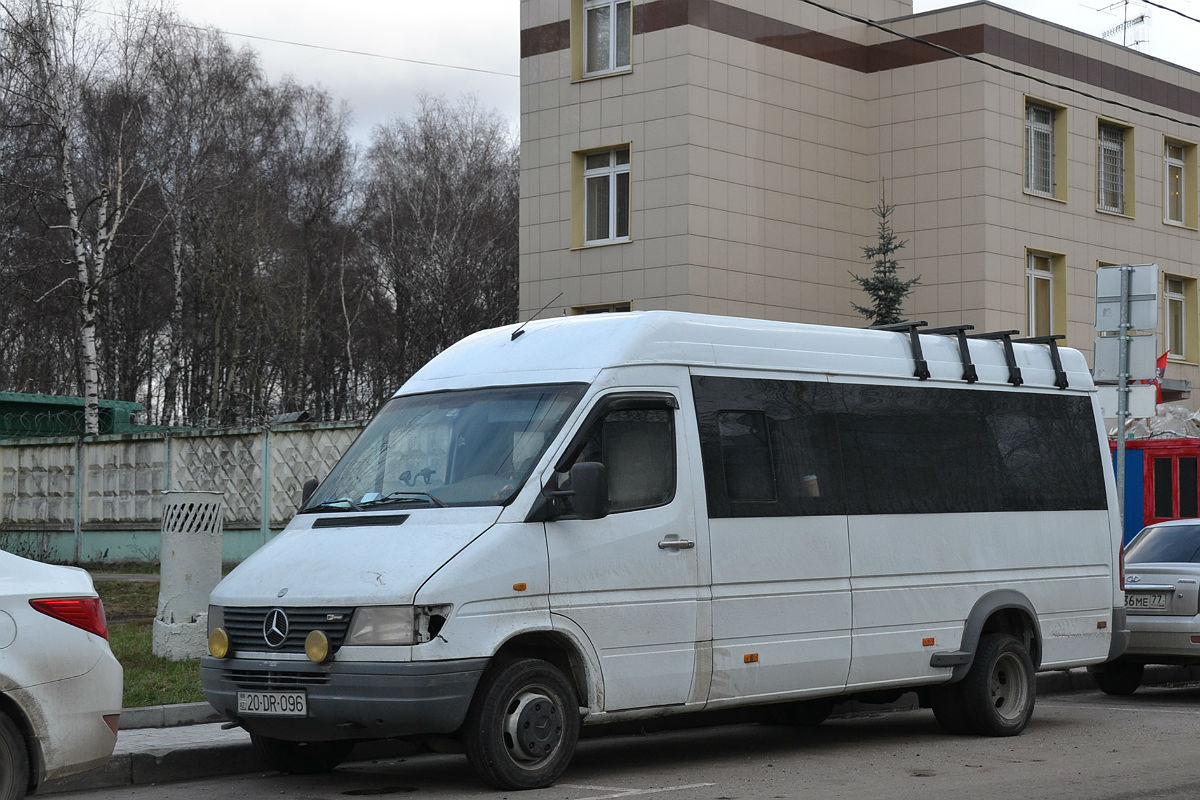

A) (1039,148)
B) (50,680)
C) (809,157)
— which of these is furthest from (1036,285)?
(50,680)

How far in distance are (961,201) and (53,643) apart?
25.9 metres

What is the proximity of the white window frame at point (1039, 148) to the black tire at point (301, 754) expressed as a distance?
2497cm

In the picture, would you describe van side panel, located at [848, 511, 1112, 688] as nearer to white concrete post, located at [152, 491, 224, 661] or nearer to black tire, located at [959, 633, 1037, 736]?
black tire, located at [959, 633, 1037, 736]

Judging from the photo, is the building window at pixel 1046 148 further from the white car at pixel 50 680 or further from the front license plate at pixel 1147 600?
the white car at pixel 50 680

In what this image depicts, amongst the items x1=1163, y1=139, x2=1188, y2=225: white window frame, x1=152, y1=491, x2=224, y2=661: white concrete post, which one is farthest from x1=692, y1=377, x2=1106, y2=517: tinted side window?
x1=1163, y1=139, x2=1188, y2=225: white window frame

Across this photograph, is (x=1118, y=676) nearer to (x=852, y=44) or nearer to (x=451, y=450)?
(x=451, y=450)

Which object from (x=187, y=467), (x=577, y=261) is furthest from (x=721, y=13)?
(x=187, y=467)

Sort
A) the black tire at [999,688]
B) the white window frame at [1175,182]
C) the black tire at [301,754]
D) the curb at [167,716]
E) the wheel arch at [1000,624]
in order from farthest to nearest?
the white window frame at [1175,182]
the black tire at [999,688]
the wheel arch at [1000,624]
the curb at [167,716]
the black tire at [301,754]

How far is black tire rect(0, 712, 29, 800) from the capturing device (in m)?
6.95

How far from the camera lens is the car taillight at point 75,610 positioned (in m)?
7.14

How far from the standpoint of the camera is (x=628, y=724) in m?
11.1

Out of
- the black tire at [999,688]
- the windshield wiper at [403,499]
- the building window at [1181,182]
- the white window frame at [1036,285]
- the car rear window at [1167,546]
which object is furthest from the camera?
the building window at [1181,182]

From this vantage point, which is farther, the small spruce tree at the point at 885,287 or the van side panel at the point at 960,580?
the small spruce tree at the point at 885,287

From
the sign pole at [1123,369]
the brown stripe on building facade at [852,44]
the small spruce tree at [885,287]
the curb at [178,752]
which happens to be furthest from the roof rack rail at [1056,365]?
the brown stripe on building facade at [852,44]
